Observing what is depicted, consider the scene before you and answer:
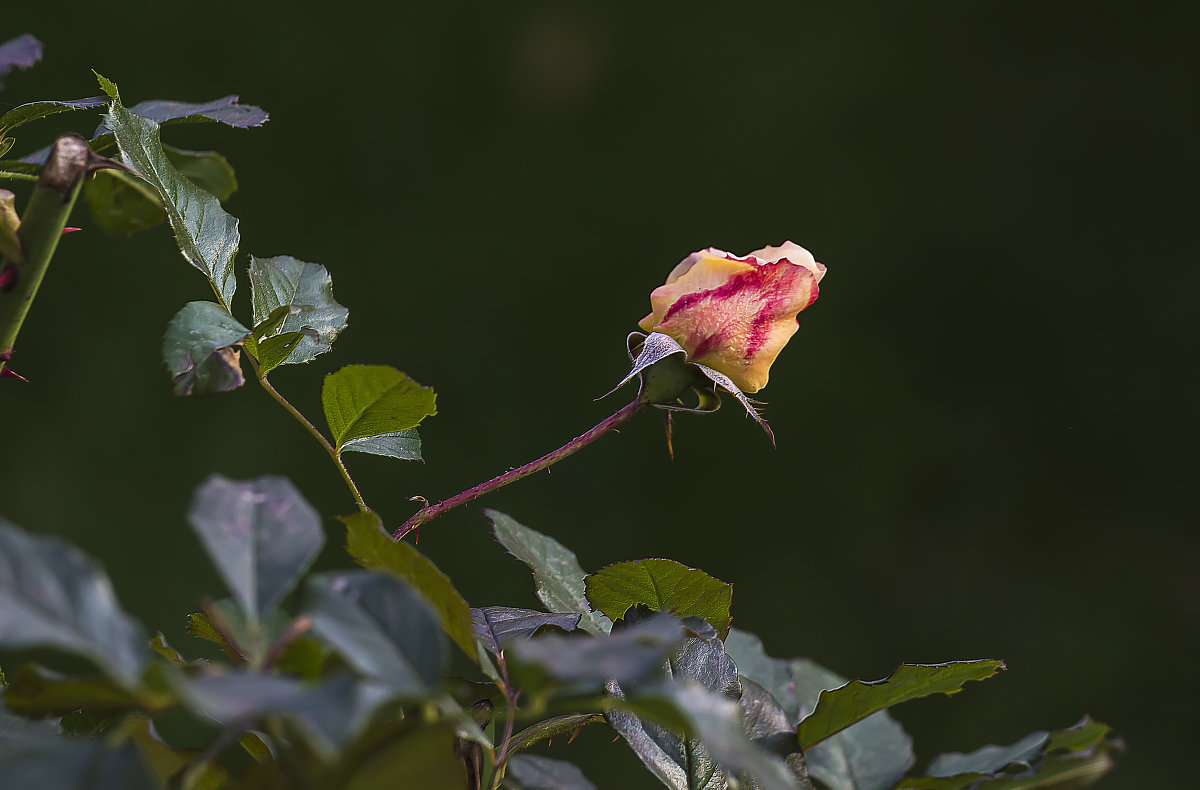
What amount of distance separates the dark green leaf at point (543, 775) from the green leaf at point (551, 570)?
63 millimetres

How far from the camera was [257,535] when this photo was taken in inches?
5.4

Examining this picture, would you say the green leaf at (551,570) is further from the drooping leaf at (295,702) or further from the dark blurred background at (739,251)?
the dark blurred background at (739,251)

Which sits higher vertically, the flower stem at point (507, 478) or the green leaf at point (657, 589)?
the flower stem at point (507, 478)

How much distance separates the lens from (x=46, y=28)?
1490 mm

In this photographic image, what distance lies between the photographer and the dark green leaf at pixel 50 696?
0.13 metres

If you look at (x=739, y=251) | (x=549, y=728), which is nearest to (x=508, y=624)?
(x=549, y=728)

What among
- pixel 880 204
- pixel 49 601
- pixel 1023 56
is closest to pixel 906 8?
pixel 1023 56

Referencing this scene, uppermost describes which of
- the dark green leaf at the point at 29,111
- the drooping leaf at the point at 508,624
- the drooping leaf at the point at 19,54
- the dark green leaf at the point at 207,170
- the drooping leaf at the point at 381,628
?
the drooping leaf at the point at 19,54

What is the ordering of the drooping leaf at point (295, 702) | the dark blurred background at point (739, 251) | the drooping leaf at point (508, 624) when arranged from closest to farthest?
the drooping leaf at point (295, 702)
the drooping leaf at point (508, 624)
the dark blurred background at point (739, 251)

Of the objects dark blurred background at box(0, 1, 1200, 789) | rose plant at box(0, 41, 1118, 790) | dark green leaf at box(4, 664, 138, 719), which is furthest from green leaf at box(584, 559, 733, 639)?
dark blurred background at box(0, 1, 1200, 789)

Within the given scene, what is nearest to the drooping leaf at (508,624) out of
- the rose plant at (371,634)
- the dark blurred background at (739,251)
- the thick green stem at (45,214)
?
the rose plant at (371,634)

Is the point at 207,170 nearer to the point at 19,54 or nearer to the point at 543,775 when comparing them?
the point at 19,54

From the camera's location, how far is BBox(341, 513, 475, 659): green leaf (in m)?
0.16

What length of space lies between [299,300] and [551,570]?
0.10 metres
